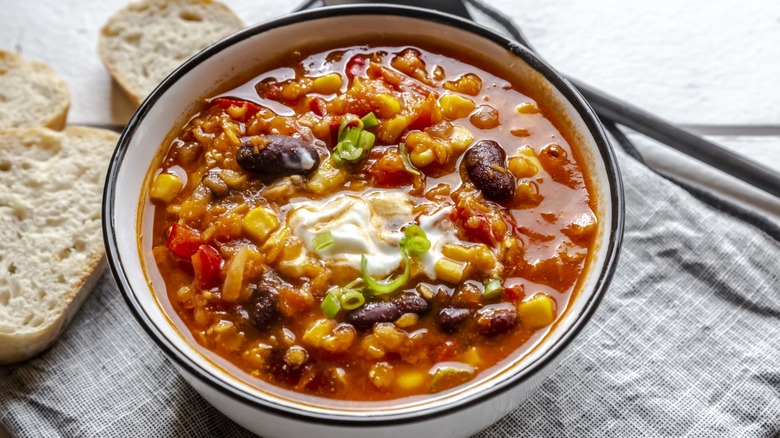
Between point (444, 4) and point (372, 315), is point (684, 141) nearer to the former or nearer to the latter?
point (444, 4)

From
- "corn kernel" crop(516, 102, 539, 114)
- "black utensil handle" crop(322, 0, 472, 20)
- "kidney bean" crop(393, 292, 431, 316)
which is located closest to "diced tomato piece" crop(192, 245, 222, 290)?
"kidney bean" crop(393, 292, 431, 316)

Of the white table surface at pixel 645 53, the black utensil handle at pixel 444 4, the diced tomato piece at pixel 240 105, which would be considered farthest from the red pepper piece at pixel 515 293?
the black utensil handle at pixel 444 4

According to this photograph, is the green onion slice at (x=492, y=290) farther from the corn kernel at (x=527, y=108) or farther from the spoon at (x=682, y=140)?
the spoon at (x=682, y=140)

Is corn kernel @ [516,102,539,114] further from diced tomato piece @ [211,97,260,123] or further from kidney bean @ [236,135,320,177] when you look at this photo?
diced tomato piece @ [211,97,260,123]

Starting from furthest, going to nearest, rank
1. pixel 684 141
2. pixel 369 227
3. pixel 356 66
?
pixel 684 141
pixel 356 66
pixel 369 227

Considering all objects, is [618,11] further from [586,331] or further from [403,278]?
[403,278]

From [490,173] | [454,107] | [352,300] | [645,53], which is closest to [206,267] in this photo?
[352,300]
